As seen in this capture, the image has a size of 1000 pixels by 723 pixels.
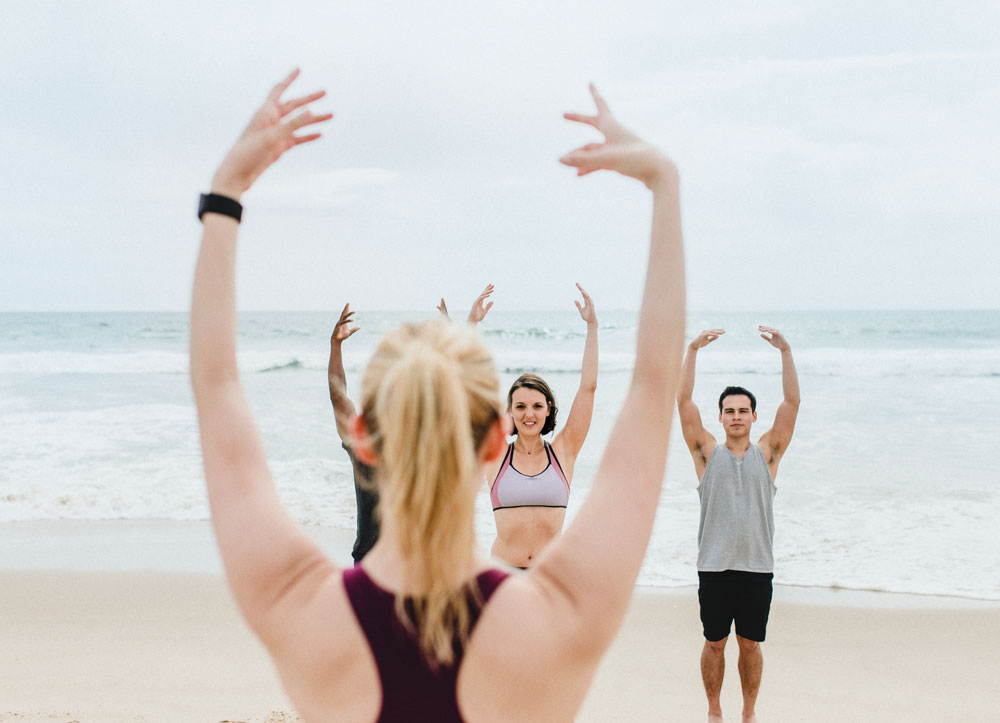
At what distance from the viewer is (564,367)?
98.3 ft

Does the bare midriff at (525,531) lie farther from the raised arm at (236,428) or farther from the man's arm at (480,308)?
the raised arm at (236,428)

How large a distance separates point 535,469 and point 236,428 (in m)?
4.18

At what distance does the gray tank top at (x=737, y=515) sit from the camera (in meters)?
5.43

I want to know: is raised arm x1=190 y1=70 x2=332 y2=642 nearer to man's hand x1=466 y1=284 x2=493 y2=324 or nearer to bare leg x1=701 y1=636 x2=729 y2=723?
man's hand x1=466 y1=284 x2=493 y2=324

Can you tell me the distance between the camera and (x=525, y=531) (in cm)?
503

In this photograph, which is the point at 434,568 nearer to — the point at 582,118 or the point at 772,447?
the point at 582,118

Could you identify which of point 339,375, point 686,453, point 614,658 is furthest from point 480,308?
point 686,453

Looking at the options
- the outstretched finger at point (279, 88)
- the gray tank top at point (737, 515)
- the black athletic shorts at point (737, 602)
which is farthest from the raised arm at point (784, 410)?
the outstretched finger at point (279, 88)

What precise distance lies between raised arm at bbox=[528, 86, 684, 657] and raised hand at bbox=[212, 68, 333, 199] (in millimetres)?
447

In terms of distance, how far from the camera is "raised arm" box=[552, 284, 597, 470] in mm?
5094

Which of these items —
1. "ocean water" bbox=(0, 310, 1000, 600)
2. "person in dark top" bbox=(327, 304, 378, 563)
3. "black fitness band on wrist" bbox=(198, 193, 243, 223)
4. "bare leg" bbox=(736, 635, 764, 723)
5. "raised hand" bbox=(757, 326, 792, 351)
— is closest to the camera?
"black fitness band on wrist" bbox=(198, 193, 243, 223)

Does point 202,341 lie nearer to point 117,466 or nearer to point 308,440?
point 117,466

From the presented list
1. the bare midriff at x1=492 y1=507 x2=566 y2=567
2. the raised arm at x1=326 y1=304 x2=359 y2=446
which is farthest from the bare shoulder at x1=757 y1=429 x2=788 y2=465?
the raised arm at x1=326 y1=304 x2=359 y2=446

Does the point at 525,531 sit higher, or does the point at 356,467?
the point at 356,467
